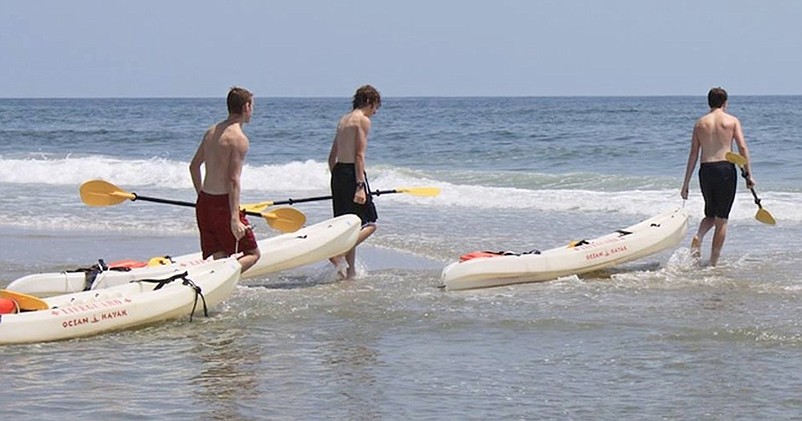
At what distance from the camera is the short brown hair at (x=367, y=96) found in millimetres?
8390

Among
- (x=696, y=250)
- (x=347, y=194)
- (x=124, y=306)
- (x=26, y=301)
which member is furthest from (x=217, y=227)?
(x=696, y=250)

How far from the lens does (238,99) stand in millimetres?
7047

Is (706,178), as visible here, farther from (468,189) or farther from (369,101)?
(468,189)

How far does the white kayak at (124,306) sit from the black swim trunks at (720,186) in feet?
13.0

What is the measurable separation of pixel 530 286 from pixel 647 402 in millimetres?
3104

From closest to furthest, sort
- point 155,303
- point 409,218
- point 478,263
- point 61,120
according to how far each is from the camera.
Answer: point 155,303 → point 478,263 → point 409,218 → point 61,120

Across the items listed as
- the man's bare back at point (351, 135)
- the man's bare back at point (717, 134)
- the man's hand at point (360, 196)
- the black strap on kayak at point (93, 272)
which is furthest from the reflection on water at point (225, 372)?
the man's bare back at point (717, 134)

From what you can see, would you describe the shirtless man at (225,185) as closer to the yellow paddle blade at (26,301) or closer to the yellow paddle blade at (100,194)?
the yellow paddle blade at (26,301)

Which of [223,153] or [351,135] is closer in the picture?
[223,153]

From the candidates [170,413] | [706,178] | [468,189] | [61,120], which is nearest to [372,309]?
[170,413]

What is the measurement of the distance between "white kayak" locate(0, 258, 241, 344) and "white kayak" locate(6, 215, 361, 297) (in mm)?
519

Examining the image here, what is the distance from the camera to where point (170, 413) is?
16.8ft

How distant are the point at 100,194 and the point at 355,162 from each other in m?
1.88

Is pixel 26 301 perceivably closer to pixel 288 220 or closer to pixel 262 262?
pixel 262 262
